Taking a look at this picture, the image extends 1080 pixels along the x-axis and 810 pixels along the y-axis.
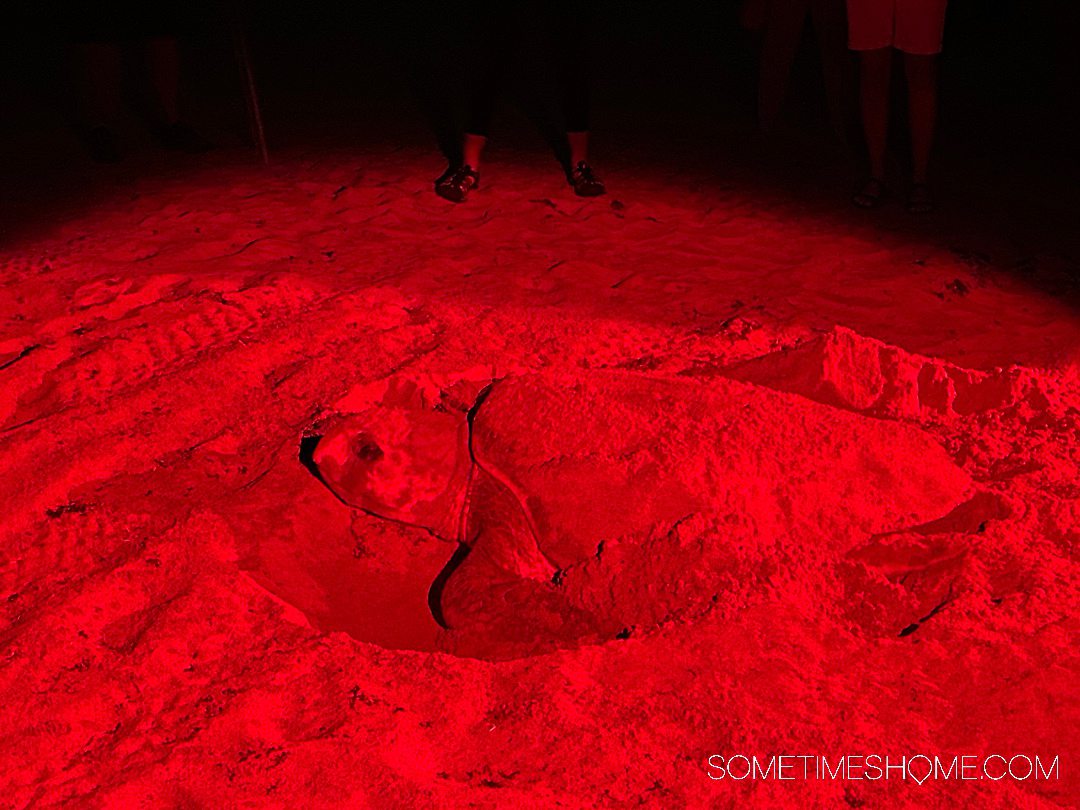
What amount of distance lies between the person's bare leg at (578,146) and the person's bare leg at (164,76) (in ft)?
6.56

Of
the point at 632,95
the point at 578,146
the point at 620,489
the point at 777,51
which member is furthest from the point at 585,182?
the point at 620,489

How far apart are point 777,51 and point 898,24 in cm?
128

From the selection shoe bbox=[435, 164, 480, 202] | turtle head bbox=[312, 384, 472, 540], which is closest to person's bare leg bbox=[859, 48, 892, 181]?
shoe bbox=[435, 164, 480, 202]

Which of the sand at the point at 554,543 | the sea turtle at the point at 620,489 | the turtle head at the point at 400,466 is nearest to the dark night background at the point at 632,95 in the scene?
the sand at the point at 554,543

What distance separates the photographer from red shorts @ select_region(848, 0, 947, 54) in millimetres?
3486

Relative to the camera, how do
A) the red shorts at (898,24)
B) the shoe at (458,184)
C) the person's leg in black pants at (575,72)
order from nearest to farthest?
the red shorts at (898,24) → the person's leg in black pants at (575,72) → the shoe at (458,184)

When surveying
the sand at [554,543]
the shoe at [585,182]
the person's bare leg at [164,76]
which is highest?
the person's bare leg at [164,76]

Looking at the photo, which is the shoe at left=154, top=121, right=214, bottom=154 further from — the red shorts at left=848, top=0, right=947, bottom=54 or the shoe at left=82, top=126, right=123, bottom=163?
the red shorts at left=848, top=0, right=947, bottom=54

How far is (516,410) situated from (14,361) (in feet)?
4.96

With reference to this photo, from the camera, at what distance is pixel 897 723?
1667 mm

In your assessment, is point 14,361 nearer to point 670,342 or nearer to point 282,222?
point 282,222

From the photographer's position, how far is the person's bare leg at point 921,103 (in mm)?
3631

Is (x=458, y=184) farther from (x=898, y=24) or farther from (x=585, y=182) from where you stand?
(x=898, y=24)

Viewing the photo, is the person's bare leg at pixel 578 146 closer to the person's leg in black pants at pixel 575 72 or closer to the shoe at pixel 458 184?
the person's leg in black pants at pixel 575 72
